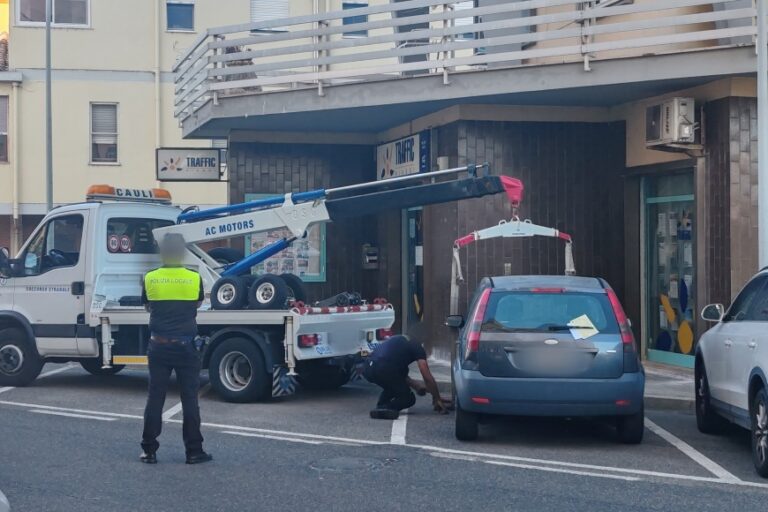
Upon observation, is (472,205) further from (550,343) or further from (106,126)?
(106,126)

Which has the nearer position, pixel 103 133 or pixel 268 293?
pixel 268 293

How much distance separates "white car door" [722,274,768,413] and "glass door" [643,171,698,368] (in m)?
4.64

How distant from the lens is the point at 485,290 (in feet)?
32.7

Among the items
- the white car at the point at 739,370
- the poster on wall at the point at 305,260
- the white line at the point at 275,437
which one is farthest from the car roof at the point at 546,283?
the poster on wall at the point at 305,260

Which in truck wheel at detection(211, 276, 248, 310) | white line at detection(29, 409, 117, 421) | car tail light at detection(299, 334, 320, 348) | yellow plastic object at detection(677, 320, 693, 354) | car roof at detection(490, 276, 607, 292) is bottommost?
white line at detection(29, 409, 117, 421)

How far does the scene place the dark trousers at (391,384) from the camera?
37.2 feet

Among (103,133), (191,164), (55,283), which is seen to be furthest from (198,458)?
(103,133)

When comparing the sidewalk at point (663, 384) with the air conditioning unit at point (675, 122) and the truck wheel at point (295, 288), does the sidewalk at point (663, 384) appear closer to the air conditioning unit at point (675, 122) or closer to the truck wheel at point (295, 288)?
the truck wheel at point (295, 288)

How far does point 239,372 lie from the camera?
41.6 feet

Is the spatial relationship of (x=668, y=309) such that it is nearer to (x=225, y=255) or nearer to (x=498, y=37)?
(x=498, y=37)

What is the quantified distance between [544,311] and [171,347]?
10.5ft

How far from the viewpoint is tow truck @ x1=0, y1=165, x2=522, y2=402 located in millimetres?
12469

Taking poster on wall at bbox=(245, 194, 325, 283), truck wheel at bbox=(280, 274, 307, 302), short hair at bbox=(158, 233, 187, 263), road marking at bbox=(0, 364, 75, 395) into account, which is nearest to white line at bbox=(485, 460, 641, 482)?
short hair at bbox=(158, 233, 187, 263)

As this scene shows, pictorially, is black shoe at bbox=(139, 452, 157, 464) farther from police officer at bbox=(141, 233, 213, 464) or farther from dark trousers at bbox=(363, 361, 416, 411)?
dark trousers at bbox=(363, 361, 416, 411)
